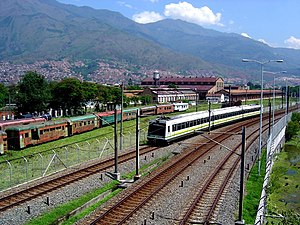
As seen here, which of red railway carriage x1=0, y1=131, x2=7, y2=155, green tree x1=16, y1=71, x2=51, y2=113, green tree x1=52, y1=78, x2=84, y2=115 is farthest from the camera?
green tree x1=52, y1=78, x2=84, y2=115

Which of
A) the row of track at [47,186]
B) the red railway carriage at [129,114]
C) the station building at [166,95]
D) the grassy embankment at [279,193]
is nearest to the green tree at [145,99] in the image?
the station building at [166,95]

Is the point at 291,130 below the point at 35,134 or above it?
below

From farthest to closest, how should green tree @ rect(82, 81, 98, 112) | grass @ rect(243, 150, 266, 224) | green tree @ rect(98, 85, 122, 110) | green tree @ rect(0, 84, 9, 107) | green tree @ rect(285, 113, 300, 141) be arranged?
green tree @ rect(98, 85, 122, 110) < green tree @ rect(0, 84, 9, 107) < green tree @ rect(82, 81, 98, 112) < green tree @ rect(285, 113, 300, 141) < grass @ rect(243, 150, 266, 224)

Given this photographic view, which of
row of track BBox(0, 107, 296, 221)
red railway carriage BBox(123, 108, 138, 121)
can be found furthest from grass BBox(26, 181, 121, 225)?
red railway carriage BBox(123, 108, 138, 121)

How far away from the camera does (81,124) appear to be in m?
50.4

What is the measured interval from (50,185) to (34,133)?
1677cm

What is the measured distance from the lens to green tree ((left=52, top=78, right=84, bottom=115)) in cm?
7156

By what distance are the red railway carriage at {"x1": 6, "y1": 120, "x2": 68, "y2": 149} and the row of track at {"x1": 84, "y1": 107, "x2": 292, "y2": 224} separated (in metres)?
16.5

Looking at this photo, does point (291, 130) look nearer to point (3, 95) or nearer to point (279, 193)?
point (279, 193)

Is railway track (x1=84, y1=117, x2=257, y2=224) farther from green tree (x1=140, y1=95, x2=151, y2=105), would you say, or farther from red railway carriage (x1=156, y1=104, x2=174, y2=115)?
green tree (x1=140, y1=95, x2=151, y2=105)

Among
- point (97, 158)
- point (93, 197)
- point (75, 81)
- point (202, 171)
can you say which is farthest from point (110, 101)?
point (93, 197)

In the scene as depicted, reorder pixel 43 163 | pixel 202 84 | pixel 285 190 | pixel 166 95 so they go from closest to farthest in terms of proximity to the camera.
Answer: pixel 285 190 < pixel 43 163 < pixel 166 95 < pixel 202 84

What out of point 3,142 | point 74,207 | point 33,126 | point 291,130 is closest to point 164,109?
point 291,130

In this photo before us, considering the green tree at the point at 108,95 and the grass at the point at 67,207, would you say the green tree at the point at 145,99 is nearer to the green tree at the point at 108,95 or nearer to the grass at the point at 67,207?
the green tree at the point at 108,95
